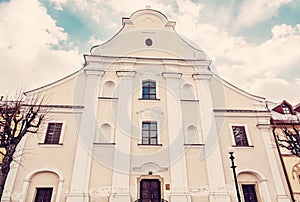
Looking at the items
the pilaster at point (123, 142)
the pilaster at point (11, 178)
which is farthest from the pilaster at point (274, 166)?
the pilaster at point (11, 178)

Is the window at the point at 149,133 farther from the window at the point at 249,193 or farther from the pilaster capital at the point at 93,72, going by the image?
the window at the point at 249,193

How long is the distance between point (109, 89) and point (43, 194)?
7106 mm

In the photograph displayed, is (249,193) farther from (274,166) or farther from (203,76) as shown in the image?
(203,76)

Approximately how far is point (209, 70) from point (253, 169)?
711 centimetres

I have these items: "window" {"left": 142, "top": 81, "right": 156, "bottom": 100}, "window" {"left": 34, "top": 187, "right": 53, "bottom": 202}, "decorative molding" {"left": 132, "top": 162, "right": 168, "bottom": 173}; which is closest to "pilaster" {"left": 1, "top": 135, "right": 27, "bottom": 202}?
"window" {"left": 34, "top": 187, "right": 53, "bottom": 202}

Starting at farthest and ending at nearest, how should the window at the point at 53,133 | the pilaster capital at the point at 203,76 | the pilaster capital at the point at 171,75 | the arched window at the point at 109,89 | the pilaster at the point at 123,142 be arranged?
the pilaster capital at the point at 203,76, the pilaster capital at the point at 171,75, the arched window at the point at 109,89, the window at the point at 53,133, the pilaster at the point at 123,142

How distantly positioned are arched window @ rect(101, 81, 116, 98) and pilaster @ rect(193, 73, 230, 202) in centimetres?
557

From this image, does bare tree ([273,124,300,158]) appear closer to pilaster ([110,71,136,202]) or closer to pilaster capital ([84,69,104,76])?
pilaster ([110,71,136,202])

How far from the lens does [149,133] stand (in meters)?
14.1

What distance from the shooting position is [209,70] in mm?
16719

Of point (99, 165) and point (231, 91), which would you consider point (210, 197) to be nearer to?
point (99, 165)

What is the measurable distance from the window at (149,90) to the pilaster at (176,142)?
36.8 inches

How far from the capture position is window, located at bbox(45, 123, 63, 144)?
43.6 feet

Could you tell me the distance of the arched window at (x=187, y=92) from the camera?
15617 mm
